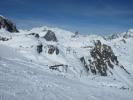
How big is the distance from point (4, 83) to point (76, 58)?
6106 inches

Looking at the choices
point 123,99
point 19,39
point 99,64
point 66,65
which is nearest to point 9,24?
point 19,39

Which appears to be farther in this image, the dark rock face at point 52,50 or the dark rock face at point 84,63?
the dark rock face at point 84,63

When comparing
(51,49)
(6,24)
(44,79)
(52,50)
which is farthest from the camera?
(6,24)

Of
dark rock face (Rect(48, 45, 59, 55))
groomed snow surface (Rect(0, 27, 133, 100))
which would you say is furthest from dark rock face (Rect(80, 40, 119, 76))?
dark rock face (Rect(48, 45, 59, 55))

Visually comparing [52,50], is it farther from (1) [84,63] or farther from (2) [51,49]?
(1) [84,63]

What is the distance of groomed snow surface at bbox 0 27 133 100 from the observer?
23125 mm

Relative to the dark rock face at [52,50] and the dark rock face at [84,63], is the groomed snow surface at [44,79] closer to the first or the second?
the dark rock face at [52,50]

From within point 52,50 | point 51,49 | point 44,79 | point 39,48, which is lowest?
point 44,79

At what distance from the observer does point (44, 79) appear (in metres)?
32.8

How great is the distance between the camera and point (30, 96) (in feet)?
68.5

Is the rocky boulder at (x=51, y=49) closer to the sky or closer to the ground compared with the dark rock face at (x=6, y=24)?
closer to the ground

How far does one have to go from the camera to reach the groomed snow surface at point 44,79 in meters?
23.1

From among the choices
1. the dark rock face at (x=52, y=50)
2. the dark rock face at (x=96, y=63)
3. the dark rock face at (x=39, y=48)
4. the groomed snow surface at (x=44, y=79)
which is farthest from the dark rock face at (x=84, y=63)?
the dark rock face at (x=39, y=48)

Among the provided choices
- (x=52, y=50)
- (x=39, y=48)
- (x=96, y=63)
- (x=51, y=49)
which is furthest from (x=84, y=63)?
(x=39, y=48)
